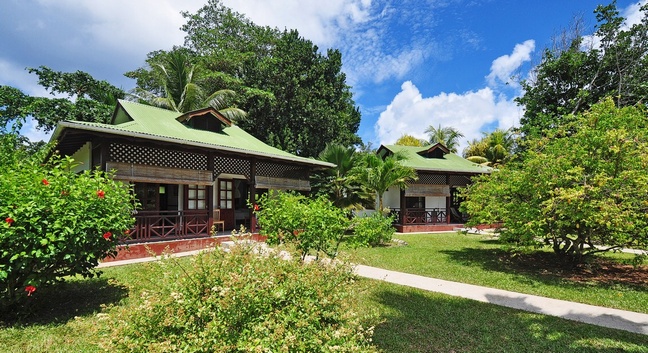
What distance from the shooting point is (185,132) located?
1211cm

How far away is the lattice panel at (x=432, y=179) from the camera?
18047 mm

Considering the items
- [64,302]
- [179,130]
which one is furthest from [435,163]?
[64,302]

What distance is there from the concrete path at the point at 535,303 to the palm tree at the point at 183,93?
57.7 feet

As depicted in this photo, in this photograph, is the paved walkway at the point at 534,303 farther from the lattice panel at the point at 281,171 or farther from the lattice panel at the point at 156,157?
the lattice panel at the point at 281,171

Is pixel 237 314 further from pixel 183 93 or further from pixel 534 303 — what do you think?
pixel 183 93

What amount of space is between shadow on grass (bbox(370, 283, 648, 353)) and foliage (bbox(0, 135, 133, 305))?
13.4 feet

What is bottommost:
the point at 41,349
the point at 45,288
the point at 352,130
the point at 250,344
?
the point at 41,349

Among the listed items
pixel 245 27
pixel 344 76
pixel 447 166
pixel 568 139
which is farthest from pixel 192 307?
pixel 245 27

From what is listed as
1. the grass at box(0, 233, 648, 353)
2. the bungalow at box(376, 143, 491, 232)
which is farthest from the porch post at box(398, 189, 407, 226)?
the grass at box(0, 233, 648, 353)

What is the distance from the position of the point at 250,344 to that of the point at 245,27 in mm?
30622

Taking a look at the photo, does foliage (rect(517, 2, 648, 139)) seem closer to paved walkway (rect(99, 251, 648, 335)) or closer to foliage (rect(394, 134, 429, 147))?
paved walkway (rect(99, 251, 648, 335))

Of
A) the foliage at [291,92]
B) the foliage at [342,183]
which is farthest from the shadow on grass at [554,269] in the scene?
the foliage at [291,92]

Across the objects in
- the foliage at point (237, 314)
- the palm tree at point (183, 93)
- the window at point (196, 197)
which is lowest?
the foliage at point (237, 314)

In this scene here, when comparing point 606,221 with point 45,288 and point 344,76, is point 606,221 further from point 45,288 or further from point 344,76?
point 344,76
